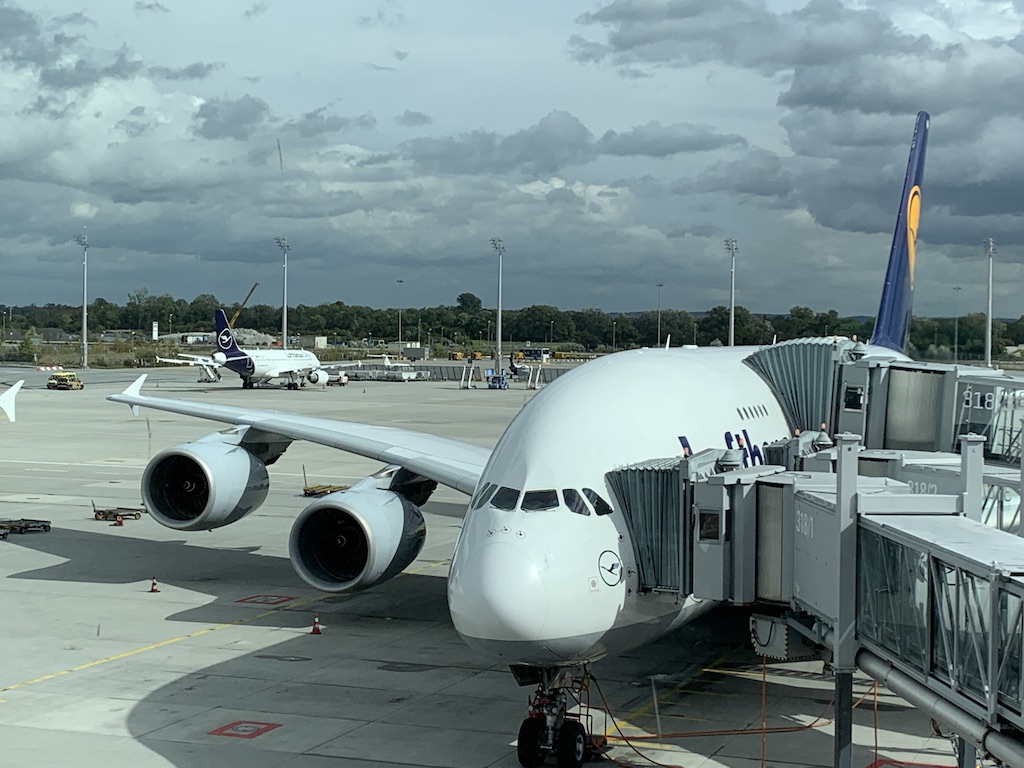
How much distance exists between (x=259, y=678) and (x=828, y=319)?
69109 millimetres

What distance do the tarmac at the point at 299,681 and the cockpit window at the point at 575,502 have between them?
302cm

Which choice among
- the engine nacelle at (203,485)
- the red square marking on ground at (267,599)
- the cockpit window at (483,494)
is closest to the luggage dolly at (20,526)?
the engine nacelle at (203,485)

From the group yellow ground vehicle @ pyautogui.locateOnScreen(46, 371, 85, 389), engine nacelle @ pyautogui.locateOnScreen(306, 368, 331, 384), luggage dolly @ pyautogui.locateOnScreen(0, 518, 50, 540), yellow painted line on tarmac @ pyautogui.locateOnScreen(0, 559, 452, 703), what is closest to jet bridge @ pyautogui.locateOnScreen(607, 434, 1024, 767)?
yellow painted line on tarmac @ pyautogui.locateOnScreen(0, 559, 452, 703)

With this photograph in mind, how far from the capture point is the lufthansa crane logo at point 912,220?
105 feet

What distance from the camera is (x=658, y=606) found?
1419 centimetres

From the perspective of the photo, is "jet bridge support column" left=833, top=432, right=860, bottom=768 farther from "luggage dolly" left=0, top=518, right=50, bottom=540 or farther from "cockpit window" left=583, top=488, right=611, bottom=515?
"luggage dolly" left=0, top=518, right=50, bottom=540

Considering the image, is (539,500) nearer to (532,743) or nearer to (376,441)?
(532,743)

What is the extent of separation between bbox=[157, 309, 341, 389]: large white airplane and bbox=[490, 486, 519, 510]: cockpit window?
3311 inches

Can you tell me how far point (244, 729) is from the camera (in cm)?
1519

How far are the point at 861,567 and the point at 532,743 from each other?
4.29 metres

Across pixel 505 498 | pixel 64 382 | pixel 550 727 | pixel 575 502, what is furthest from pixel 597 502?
pixel 64 382

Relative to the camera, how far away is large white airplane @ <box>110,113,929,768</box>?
1281cm

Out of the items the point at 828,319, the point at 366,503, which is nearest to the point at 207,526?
the point at 366,503

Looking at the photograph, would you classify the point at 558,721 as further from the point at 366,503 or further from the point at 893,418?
the point at 893,418
